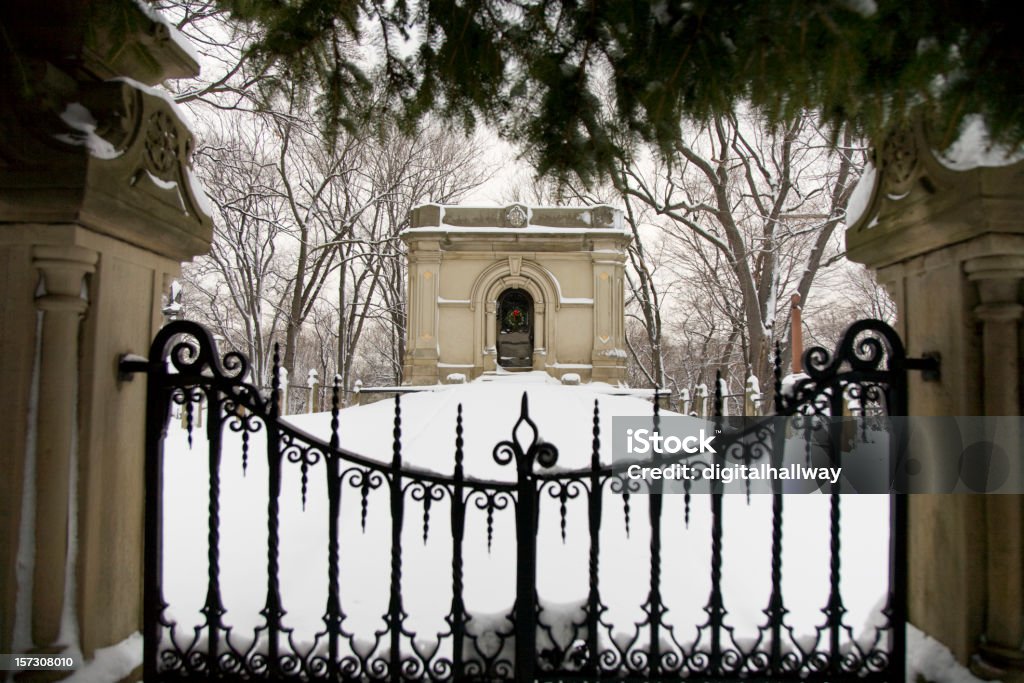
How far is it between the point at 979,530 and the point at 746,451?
956 mm

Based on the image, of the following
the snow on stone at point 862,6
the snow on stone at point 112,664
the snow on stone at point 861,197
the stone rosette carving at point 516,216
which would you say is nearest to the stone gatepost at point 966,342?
the snow on stone at point 861,197

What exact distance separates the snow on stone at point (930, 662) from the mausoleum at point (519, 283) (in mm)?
18308

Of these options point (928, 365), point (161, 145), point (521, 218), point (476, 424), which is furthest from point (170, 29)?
point (521, 218)

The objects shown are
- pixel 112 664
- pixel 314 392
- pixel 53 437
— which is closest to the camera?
pixel 53 437

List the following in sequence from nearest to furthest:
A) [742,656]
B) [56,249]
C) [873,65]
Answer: [873,65], [56,249], [742,656]

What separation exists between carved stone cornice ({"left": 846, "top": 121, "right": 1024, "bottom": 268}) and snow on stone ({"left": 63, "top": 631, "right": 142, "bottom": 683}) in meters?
3.92

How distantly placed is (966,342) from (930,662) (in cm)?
140

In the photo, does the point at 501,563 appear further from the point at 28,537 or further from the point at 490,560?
the point at 28,537

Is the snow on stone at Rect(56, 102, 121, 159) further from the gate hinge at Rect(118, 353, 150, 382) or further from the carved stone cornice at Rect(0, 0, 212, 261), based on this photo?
the gate hinge at Rect(118, 353, 150, 382)

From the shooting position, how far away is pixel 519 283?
856 inches

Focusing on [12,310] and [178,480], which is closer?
[12,310]

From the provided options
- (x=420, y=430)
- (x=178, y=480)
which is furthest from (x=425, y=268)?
(x=178, y=480)

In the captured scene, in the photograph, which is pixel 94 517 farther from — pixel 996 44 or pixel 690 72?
pixel 996 44

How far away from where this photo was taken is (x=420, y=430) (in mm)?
10383
